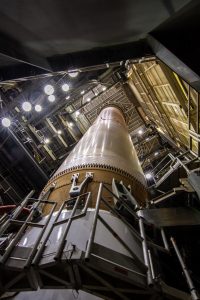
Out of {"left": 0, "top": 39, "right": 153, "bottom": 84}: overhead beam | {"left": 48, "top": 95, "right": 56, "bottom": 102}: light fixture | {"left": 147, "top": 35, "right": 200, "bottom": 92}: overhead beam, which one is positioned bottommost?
{"left": 147, "top": 35, "right": 200, "bottom": 92}: overhead beam

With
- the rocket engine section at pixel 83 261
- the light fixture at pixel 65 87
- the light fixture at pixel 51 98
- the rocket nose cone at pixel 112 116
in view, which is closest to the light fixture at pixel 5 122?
the light fixture at pixel 51 98

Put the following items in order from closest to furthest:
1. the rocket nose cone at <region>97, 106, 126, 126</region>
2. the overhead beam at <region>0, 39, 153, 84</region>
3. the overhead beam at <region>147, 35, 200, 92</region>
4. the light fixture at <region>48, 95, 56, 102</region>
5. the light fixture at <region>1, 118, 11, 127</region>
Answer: the overhead beam at <region>147, 35, 200, 92</region> → the overhead beam at <region>0, 39, 153, 84</region> → the rocket nose cone at <region>97, 106, 126, 126</region> → the light fixture at <region>1, 118, 11, 127</region> → the light fixture at <region>48, 95, 56, 102</region>

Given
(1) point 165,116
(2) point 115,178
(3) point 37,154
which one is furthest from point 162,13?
(3) point 37,154

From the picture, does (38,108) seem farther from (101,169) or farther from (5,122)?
(101,169)

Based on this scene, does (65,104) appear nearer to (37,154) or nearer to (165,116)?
(37,154)

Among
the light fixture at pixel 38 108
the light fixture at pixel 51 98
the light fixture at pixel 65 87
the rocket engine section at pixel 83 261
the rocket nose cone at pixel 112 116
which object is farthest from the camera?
the light fixture at pixel 51 98

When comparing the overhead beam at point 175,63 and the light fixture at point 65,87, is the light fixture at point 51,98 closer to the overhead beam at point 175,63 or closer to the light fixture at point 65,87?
the light fixture at point 65,87

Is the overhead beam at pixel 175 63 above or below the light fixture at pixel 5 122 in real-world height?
below

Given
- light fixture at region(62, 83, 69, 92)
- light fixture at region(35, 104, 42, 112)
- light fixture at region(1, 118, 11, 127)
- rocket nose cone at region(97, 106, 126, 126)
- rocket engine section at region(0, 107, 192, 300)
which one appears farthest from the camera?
light fixture at region(62, 83, 69, 92)

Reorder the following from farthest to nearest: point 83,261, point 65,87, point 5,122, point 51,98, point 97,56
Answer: point 51,98, point 65,87, point 5,122, point 97,56, point 83,261

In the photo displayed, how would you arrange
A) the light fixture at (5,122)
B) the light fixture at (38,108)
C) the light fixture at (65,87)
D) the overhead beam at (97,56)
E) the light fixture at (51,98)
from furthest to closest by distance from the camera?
the light fixture at (51,98), the light fixture at (65,87), the light fixture at (38,108), the light fixture at (5,122), the overhead beam at (97,56)

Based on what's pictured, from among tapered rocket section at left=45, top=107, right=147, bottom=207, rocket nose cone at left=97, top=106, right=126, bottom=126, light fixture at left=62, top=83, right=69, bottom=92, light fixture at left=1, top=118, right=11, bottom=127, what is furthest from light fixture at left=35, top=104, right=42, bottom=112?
tapered rocket section at left=45, top=107, right=147, bottom=207

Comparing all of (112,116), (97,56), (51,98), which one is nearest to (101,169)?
(97,56)

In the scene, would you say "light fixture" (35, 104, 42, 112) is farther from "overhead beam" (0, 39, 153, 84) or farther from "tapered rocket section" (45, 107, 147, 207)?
"overhead beam" (0, 39, 153, 84)
